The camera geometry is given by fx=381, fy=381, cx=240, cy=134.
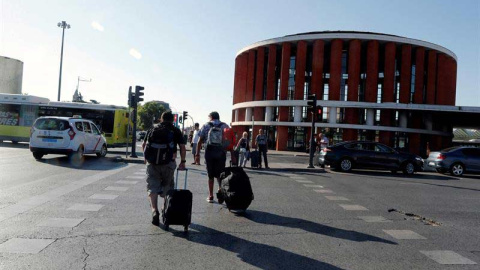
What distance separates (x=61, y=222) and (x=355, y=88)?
4217cm

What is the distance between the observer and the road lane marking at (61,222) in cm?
538

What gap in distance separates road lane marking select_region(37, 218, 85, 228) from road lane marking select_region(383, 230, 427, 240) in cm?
467

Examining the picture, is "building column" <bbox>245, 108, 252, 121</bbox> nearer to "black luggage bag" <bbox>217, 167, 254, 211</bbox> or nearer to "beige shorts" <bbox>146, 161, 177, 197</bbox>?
"black luggage bag" <bbox>217, 167, 254, 211</bbox>

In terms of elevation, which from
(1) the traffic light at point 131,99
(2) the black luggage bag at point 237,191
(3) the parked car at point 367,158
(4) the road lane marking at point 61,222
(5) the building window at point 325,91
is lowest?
(4) the road lane marking at point 61,222

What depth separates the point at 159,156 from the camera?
18.8 feet

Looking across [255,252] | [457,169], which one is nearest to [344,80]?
[457,169]

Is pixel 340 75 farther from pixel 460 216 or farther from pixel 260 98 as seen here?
pixel 460 216

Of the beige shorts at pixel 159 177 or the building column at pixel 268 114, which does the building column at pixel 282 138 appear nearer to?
the building column at pixel 268 114

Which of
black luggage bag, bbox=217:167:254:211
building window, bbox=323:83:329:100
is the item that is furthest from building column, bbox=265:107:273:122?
black luggage bag, bbox=217:167:254:211

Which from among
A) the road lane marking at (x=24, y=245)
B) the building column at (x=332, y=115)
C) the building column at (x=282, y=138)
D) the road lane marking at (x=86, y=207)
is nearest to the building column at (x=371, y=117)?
the building column at (x=332, y=115)

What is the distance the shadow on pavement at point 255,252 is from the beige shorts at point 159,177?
0.88 metres

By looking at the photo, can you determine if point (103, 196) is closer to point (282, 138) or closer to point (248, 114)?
point (282, 138)

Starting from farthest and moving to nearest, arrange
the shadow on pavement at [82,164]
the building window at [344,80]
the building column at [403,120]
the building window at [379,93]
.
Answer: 1. the building window at [379,93]
2. the building window at [344,80]
3. the building column at [403,120]
4. the shadow on pavement at [82,164]

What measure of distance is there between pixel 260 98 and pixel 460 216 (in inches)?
1691
